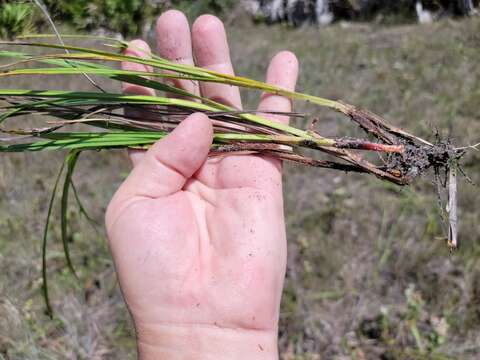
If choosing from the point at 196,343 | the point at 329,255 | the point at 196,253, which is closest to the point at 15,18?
the point at 196,253

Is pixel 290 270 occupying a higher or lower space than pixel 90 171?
lower

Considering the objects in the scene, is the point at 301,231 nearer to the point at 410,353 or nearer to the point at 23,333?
the point at 410,353

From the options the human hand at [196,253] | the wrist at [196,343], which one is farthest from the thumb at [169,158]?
the wrist at [196,343]

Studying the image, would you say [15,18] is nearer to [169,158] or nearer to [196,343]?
[169,158]

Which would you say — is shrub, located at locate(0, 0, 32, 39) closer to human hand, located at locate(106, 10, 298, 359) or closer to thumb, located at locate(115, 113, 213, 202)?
human hand, located at locate(106, 10, 298, 359)

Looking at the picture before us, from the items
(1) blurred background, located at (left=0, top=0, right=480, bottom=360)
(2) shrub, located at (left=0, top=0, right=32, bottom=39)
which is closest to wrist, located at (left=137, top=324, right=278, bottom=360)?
(1) blurred background, located at (left=0, top=0, right=480, bottom=360)

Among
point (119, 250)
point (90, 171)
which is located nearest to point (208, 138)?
point (119, 250)
